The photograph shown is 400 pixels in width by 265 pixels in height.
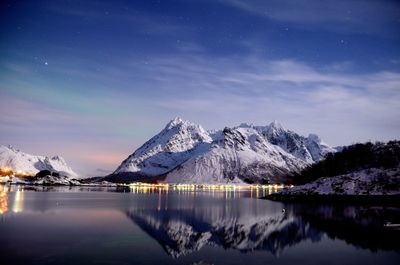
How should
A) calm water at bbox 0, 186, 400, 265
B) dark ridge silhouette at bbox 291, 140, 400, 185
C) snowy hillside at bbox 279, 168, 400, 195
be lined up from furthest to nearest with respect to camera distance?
dark ridge silhouette at bbox 291, 140, 400, 185 → snowy hillside at bbox 279, 168, 400, 195 → calm water at bbox 0, 186, 400, 265

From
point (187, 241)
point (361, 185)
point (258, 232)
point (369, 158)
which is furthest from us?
point (369, 158)

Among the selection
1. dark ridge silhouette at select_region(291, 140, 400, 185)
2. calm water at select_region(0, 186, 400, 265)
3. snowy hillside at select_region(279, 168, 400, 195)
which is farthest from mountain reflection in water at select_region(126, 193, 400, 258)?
dark ridge silhouette at select_region(291, 140, 400, 185)

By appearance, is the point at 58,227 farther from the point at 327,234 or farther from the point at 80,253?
the point at 327,234

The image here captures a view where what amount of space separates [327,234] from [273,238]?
8.93 metres

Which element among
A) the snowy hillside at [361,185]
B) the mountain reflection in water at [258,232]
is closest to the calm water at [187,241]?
the mountain reflection in water at [258,232]

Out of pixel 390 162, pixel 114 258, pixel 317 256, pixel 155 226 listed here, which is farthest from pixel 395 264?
pixel 390 162

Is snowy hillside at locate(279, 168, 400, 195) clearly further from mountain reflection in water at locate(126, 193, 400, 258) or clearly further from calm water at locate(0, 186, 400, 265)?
calm water at locate(0, 186, 400, 265)

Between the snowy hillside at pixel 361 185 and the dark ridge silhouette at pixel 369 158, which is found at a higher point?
the dark ridge silhouette at pixel 369 158

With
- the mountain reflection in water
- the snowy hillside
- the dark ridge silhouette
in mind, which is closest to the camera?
the mountain reflection in water

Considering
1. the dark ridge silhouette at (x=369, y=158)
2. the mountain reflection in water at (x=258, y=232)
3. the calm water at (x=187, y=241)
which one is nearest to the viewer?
the calm water at (x=187, y=241)

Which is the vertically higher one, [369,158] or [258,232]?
[369,158]

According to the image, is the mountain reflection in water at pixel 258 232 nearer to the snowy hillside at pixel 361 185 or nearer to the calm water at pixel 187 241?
the calm water at pixel 187 241

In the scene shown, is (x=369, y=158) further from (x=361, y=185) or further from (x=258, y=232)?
(x=258, y=232)

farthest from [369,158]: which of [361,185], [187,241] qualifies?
[187,241]
